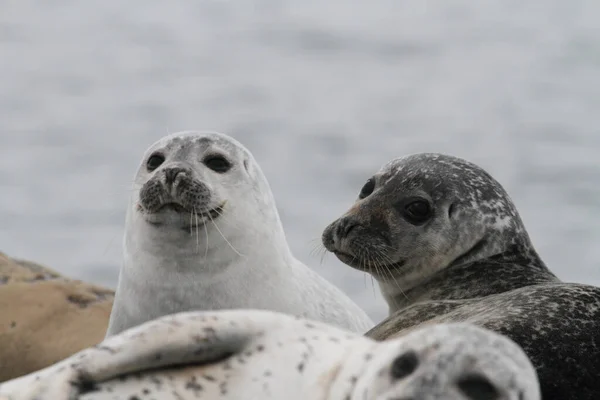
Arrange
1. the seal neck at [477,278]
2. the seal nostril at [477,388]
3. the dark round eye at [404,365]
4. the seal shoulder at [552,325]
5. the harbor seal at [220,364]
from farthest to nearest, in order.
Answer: the seal neck at [477,278]
the seal shoulder at [552,325]
the harbor seal at [220,364]
the dark round eye at [404,365]
the seal nostril at [477,388]

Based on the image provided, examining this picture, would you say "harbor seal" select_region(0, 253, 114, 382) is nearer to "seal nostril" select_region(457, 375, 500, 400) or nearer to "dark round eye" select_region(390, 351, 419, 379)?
"dark round eye" select_region(390, 351, 419, 379)

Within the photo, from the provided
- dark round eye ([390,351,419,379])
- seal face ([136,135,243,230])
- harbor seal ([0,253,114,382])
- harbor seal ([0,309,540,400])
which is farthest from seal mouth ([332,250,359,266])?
dark round eye ([390,351,419,379])

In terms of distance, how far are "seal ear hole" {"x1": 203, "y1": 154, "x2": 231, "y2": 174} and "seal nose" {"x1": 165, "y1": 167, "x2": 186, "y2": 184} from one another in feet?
0.92

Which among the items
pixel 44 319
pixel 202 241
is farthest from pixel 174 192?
pixel 44 319

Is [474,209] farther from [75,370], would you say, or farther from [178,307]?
[75,370]

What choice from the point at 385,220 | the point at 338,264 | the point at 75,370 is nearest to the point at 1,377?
the point at 385,220

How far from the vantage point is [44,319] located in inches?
233

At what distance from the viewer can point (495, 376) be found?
2.24 metres

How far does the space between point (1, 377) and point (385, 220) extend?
6.77 ft

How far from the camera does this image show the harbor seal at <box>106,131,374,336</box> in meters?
4.70

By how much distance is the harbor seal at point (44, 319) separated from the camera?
570 cm

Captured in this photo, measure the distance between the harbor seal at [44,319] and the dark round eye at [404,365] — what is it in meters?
3.57

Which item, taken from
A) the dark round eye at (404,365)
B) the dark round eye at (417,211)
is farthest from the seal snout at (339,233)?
the dark round eye at (404,365)

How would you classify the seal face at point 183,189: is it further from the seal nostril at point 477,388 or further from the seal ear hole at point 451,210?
the seal nostril at point 477,388
